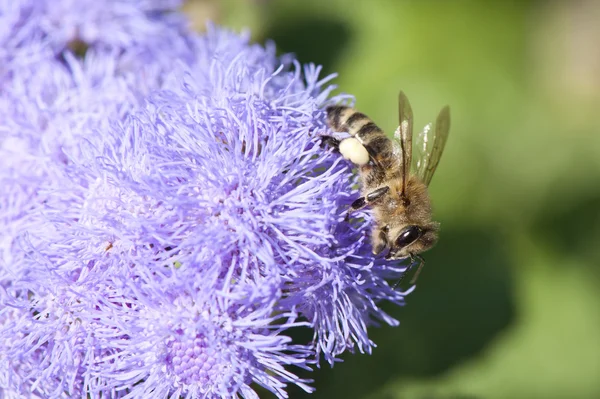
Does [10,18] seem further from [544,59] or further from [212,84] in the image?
[544,59]

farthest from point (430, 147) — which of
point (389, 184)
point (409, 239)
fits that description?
point (409, 239)

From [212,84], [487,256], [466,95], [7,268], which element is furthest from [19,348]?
[466,95]

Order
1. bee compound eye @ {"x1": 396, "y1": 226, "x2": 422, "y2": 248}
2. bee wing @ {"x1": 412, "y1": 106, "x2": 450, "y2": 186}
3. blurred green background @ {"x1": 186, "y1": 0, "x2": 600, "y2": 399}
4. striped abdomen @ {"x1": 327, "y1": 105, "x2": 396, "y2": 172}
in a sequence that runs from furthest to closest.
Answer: blurred green background @ {"x1": 186, "y1": 0, "x2": 600, "y2": 399} → bee wing @ {"x1": 412, "y1": 106, "x2": 450, "y2": 186} → striped abdomen @ {"x1": 327, "y1": 105, "x2": 396, "y2": 172} → bee compound eye @ {"x1": 396, "y1": 226, "x2": 422, "y2": 248}

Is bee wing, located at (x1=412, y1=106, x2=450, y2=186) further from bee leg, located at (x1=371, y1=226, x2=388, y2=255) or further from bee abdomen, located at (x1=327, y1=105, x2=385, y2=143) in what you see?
bee leg, located at (x1=371, y1=226, x2=388, y2=255)

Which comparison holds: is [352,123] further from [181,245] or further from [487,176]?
[487,176]

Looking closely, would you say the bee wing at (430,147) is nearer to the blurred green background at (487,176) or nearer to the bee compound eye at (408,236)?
the bee compound eye at (408,236)

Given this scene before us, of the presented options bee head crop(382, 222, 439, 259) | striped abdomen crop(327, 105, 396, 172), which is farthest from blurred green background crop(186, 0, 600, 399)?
striped abdomen crop(327, 105, 396, 172)
